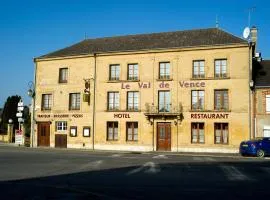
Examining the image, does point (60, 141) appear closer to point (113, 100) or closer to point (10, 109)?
point (113, 100)

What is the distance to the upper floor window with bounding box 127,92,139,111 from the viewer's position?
38.6 metres

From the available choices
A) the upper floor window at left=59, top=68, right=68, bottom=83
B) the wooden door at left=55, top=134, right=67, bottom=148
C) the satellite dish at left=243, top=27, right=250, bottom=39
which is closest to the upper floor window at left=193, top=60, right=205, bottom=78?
the satellite dish at left=243, top=27, right=250, bottom=39

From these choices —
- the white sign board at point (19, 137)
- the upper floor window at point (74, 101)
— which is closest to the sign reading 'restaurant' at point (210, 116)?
the upper floor window at point (74, 101)

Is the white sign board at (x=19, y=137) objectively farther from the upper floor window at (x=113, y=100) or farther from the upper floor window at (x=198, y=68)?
the upper floor window at (x=198, y=68)

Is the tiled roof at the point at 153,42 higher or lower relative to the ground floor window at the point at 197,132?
higher

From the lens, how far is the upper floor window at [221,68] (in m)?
36.1

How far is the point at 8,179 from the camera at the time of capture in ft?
46.6

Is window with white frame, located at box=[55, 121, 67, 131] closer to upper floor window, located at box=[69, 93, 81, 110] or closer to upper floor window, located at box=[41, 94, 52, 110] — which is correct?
upper floor window, located at box=[69, 93, 81, 110]

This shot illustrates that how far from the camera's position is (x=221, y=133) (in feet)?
117

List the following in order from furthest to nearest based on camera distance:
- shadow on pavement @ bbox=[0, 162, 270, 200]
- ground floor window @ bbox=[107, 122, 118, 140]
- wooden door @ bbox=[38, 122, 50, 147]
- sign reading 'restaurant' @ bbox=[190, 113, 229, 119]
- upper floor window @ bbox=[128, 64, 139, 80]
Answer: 1. wooden door @ bbox=[38, 122, 50, 147]
2. ground floor window @ bbox=[107, 122, 118, 140]
3. upper floor window @ bbox=[128, 64, 139, 80]
4. sign reading 'restaurant' @ bbox=[190, 113, 229, 119]
5. shadow on pavement @ bbox=[0, 162, 270, 200]

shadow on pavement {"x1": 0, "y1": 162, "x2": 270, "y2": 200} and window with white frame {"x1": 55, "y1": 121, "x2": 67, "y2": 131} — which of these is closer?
shadow on pavement {"x1": 0, "y1": 162, "x2": 270, "y2": 200}

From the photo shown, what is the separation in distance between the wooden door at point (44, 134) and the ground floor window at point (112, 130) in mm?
6875

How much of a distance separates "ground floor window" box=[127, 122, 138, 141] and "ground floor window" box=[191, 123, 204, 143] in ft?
17.5

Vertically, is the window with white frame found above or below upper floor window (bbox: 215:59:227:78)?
below
